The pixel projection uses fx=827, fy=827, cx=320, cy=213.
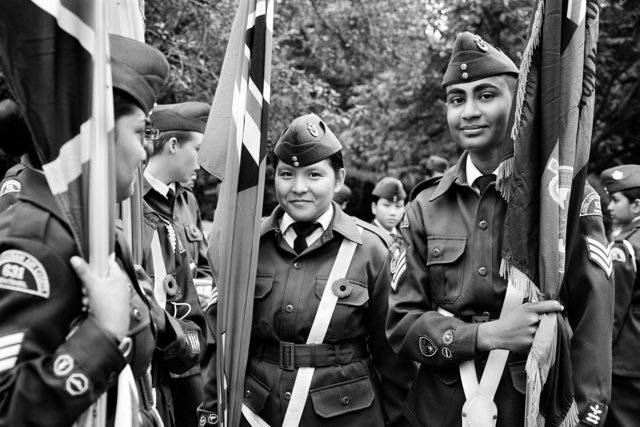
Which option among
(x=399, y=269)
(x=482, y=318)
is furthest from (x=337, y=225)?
(x=482, y=318)

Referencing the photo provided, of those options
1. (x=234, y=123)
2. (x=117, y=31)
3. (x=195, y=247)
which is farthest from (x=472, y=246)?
(x=195, y=247)

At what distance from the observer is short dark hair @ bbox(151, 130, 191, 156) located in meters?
5.02

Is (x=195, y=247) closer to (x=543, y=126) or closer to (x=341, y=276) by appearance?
(x=341, y=276)

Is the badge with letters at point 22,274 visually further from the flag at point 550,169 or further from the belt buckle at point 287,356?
the belt buckle at point 287,356

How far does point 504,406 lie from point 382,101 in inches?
456

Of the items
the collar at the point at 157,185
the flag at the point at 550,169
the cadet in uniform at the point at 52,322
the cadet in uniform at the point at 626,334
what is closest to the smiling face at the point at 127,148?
the cadet in uniform at the point at 52,322

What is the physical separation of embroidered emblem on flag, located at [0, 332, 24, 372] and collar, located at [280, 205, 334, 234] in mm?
2189

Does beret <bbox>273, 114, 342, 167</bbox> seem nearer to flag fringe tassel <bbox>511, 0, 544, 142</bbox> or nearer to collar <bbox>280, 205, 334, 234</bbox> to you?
collar <bbox>280, 205, 334, 234</bbox>

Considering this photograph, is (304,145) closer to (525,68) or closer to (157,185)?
(157,185)

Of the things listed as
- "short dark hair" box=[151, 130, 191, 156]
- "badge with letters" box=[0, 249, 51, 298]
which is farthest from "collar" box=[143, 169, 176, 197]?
"badge with letters" box=[0, 249, 51, 298]

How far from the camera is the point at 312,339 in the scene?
3.91m

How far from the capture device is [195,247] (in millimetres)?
5910

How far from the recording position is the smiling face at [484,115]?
355 cm

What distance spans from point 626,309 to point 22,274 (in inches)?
184
